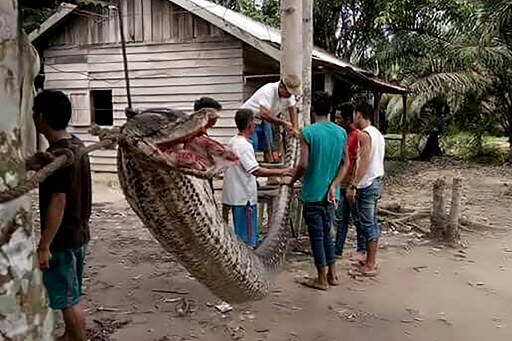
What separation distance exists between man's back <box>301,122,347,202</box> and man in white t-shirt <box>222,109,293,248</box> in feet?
1.06

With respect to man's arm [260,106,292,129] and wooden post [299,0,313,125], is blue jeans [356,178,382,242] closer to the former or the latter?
man's arm [260,106,292,129]

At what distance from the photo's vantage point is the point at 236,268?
3074 millimetres

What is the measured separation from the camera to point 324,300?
16.5ft

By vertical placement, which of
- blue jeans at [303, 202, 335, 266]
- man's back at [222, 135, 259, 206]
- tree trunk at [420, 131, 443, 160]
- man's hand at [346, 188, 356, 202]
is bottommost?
tree trunk at [420, 131, 443, 160]

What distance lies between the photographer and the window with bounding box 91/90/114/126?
13023 mm

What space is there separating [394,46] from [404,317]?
13371mm

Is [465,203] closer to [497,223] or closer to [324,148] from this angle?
[497,223]

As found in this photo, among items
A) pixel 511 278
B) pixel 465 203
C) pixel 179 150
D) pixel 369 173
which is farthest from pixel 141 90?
pixel 179 150

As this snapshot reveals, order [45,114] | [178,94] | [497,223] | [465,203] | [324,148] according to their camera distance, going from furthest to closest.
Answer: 1. [178,94]
2. [465,203]
3. [497,223]
4. [324,148]
5. [45,114]

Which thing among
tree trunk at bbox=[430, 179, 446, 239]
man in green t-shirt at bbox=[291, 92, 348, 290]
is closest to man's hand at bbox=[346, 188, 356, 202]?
man in green t-shirt at bbox=[291, 92, 348, 290]

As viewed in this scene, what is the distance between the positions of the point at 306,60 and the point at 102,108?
7963 mm

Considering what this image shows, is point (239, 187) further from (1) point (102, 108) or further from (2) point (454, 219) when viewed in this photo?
(1) point (102, 108)

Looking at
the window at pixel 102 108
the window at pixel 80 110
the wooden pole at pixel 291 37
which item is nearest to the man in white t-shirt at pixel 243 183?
the wooden pole at pixel 291 37

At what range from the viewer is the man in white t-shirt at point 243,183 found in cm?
471
